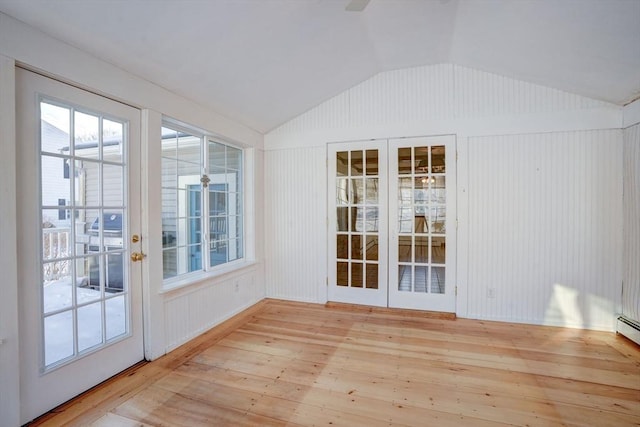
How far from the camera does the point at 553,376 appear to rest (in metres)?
2.34

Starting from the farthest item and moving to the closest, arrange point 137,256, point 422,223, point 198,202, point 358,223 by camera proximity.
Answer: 1. point 358,223
2. point 422,223
3. point 198,202
4. point 137,256

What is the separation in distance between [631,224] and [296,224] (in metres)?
3.71

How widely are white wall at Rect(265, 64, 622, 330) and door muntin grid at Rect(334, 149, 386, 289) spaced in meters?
0.23

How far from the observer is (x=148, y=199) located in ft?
8.48

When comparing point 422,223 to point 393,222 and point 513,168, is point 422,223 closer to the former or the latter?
point 393,222

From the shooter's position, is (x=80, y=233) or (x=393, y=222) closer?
(x=80, y=233)

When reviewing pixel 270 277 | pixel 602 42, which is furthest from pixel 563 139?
pixel 270 277

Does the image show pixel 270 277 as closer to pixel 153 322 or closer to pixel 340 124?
pixel 153 322

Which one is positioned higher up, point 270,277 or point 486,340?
point 270,277

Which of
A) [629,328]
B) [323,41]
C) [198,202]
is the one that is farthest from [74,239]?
[629,328]

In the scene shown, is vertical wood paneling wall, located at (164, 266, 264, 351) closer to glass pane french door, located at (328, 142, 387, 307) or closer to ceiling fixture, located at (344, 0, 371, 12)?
glass pane french door, located at (328, 142, 387, 307)

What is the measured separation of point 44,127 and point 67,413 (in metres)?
Answer: 1.86

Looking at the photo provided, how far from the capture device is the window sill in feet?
9.37

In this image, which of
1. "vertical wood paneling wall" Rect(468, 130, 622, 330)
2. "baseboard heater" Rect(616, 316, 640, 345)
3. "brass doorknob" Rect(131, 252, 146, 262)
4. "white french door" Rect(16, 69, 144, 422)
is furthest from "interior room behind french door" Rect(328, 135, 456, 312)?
"white french door" Rect(16, 69, 144, 422)
